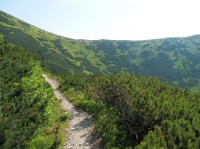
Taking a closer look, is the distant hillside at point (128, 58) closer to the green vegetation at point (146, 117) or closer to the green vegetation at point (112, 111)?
the green vegetation at point (112, 111)

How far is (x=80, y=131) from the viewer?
21672 millimetres

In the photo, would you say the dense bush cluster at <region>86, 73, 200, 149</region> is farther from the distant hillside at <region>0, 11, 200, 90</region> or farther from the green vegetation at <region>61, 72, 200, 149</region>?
the distant hillside at <region>0, 11, 200, 90</region>

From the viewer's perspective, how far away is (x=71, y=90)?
127 feet

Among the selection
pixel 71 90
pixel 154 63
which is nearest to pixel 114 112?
pixel 71 90

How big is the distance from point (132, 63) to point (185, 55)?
133ft

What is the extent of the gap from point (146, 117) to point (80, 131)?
699cm

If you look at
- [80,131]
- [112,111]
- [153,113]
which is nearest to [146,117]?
[153,113]

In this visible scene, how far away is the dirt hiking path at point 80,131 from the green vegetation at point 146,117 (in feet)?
2.90

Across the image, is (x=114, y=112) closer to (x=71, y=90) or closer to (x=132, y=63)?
(x=71, y=90)

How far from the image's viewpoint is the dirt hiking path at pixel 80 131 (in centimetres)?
1861

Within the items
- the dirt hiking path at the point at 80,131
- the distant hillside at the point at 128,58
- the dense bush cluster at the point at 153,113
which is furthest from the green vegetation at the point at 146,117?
the distant hillside at the point at 128,58

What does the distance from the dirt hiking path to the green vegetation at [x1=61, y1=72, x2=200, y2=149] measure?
884mm

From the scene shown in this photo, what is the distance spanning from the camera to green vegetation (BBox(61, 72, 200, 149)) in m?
12.4

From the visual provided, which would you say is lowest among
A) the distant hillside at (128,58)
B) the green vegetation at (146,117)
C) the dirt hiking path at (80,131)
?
the distant hillside at (128,58)
